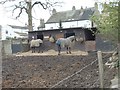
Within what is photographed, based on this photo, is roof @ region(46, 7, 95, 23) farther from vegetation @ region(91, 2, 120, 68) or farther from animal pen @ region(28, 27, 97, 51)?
vegetation @ region(91, 2, 120, 68)

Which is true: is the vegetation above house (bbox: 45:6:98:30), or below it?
below

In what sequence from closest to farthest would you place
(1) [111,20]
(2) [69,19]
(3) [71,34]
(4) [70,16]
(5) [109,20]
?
(1) [111,20], (5) [109,20], (3) [71,34], (2) [69,19], (4) [70,16]

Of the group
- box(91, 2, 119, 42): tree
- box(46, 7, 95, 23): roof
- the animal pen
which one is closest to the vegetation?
box(91, 2, 119, 42): tree

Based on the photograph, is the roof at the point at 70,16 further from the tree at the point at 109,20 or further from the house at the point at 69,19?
the tree at the point at 109,20

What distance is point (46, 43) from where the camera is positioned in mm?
20125

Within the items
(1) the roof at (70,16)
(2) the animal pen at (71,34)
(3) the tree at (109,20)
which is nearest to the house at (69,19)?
(1) the roof at (70,16)

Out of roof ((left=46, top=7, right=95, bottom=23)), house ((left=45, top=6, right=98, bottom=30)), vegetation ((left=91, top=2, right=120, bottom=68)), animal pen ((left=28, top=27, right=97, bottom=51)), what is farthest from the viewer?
roof ((left=46, top=7, right=95, bottom=23))

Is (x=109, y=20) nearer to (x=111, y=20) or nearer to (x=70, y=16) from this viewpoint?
(x=111, y=20)

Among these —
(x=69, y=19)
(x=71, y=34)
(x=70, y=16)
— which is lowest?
(x=71, y=34)

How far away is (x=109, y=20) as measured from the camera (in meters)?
6.04

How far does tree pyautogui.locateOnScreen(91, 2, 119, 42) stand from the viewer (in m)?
5.71

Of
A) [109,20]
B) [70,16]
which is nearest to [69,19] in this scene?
[70,16]

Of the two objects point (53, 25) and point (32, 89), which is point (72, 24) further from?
point (32, 89)

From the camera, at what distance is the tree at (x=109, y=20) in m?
5.71
